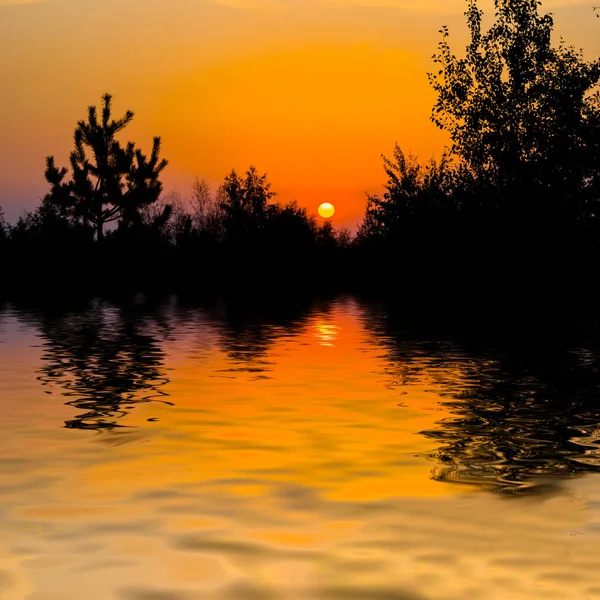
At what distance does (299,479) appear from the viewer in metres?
8.81

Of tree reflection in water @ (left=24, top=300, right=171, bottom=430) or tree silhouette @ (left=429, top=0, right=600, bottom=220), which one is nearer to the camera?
tree reflection in water @ (left=24, top=300, right=171, bottom=430)

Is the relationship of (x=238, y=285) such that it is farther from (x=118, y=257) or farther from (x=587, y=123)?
(x=587, y=123)

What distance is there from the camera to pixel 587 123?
45.9m

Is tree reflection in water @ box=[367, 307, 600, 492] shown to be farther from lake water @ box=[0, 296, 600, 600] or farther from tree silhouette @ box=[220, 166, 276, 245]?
tree silhouette @ box=[220, 166, 276, 245]

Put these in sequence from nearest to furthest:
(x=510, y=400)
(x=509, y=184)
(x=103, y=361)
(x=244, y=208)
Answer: (x=510, y=400)
(x=103, y=361)
(x=509, y=184)
(x=244, y=208)

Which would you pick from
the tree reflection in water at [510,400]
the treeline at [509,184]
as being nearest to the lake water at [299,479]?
the tree reflection in water at [510,400]

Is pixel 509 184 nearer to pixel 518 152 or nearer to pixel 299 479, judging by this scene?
pixel 518 152

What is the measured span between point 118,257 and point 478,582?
62793 millimetres

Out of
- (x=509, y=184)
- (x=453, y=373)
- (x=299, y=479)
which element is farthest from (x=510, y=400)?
(x=509, y=184)

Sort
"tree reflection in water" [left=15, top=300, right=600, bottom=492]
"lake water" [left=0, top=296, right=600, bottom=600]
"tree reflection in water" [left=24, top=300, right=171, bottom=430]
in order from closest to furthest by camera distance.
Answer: "lake water" [left=0, top=296, right=600, bottom=600], "tree reflection in water" [left=15, top=300, right=600, bottom=492], "tree reflection in water" [left=24, top=300, right=171, bottom=430]

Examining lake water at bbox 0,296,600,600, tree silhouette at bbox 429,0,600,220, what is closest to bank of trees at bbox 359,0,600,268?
tree silhouette at bbox 429,0,600,220

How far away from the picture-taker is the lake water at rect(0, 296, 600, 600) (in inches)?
236

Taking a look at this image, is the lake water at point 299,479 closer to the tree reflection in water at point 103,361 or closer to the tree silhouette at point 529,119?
the tree reflection in water at point 103,361

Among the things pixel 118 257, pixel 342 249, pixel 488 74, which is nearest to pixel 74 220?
pixel 118 257
